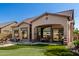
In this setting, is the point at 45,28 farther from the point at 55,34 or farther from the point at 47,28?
the point at 55,34

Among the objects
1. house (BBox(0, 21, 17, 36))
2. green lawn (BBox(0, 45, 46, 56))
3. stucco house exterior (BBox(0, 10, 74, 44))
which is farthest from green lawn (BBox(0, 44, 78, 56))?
house (BBox(0, 21, 17, 36))

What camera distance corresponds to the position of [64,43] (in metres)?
7.58

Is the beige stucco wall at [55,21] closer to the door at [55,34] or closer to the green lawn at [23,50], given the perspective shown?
the door at [55,34]

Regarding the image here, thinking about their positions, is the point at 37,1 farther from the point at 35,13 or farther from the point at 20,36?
the point at 20,36

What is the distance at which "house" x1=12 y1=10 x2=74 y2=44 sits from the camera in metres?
7.54

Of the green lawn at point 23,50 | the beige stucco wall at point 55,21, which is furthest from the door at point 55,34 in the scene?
the green lawn at point 23,50

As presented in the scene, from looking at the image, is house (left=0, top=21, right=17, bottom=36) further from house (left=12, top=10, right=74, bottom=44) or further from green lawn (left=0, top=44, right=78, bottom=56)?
green lawn (left=0, top=44, right=78, bottom=56)

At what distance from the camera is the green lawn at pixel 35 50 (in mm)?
7566

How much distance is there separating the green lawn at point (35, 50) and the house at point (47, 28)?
15 centimetres

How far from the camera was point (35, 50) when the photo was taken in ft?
24.9

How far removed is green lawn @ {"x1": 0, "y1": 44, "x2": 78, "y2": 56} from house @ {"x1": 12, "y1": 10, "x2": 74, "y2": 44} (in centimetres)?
15

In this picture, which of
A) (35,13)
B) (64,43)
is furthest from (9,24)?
(64,43)

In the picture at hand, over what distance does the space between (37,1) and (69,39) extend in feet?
3.26

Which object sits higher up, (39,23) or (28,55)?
(39,23)
